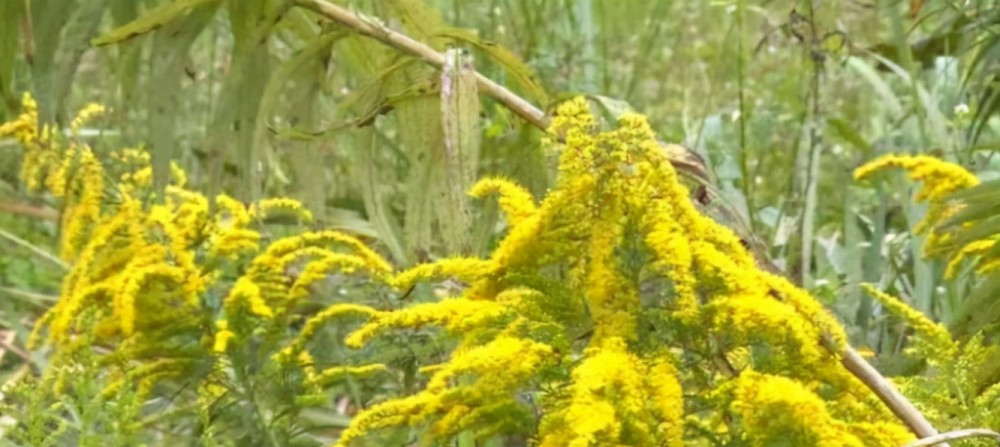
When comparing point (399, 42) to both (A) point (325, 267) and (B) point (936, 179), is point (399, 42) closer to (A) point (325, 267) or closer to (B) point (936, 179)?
(A) point (325, 267)

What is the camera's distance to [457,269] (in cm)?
114

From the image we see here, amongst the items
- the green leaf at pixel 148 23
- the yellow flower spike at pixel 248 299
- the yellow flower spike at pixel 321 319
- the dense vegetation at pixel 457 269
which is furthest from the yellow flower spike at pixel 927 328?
the green leaf at pixel 148 23

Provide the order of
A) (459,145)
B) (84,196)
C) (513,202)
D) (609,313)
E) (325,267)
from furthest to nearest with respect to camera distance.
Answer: (84,196) → (325,267) → (459,145) → (513,202) → (609,313)

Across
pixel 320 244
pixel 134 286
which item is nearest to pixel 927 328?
pixel 320 244

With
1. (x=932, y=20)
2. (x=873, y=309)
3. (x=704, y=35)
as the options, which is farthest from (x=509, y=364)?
(x=704, y=35)

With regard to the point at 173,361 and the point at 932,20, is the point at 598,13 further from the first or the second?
the point at 173,361

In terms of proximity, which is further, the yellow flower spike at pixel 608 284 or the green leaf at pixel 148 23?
the green leaf at pixel 148 23

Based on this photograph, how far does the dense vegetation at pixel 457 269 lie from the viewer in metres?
1.06

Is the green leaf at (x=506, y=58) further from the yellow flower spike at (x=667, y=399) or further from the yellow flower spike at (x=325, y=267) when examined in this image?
the yellow flower spike at (x=667, y=399)

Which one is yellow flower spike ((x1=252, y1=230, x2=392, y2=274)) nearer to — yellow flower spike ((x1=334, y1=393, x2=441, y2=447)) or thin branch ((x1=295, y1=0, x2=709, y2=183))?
thin branch ((x1=295, y1=0, x2=709, y2=183))

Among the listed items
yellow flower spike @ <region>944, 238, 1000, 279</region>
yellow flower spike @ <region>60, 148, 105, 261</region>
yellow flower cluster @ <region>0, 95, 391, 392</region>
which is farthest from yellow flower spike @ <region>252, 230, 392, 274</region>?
yellow flower spike @ <region>944, 238, 1000, 279</region>

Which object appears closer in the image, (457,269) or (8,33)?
(457,269)

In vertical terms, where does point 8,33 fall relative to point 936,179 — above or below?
above

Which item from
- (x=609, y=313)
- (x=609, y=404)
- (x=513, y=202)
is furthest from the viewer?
(x=513, y=202)
